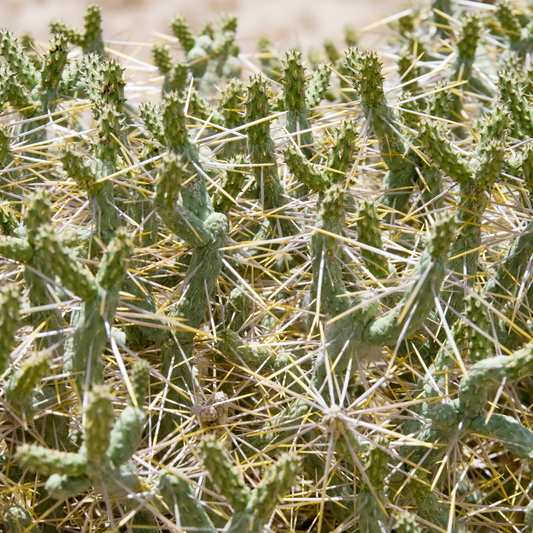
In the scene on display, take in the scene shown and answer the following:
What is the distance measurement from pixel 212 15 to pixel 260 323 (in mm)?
4418

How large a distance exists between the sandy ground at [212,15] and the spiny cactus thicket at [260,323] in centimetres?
367

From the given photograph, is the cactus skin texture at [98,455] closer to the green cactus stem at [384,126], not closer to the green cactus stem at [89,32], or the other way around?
the green cactus stem at [384,126]

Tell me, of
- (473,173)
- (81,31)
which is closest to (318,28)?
(81,31)

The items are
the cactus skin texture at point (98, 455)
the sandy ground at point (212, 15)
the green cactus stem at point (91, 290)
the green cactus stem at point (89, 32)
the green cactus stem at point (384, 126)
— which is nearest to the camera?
the cactus skin texture at point (98, 455)

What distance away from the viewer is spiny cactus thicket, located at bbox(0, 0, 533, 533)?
145 cm

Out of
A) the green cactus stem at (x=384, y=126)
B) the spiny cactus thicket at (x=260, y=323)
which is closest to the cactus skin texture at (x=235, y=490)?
the spiny cactus thicket at (x=260, y=323)

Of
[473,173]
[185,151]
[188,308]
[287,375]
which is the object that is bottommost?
[287,375]

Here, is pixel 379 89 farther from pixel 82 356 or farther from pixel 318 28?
pixel 318 28

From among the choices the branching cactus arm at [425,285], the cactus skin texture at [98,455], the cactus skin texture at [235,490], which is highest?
the branching cactus arm at [425,285]

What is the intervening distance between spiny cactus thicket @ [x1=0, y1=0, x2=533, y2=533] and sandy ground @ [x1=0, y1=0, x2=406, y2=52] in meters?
3.67

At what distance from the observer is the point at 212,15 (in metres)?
5.86

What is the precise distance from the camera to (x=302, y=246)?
6.53 ft

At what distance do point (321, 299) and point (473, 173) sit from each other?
543mm

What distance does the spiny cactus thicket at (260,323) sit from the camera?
145 cm
